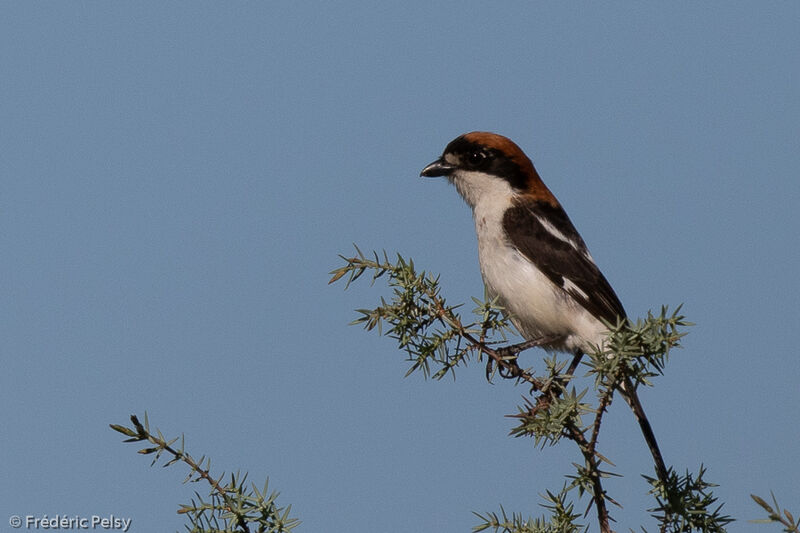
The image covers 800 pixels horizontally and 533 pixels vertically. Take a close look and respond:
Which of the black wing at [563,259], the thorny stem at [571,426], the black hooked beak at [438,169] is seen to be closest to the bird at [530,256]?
the black wing at [563,259]

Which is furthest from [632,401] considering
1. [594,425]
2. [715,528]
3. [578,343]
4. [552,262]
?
[594,425]

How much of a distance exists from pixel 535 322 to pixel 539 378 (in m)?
1.72

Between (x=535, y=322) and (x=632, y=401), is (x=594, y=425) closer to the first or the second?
(x=632, y=401)

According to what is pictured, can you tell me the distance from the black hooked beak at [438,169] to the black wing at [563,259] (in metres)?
0.64

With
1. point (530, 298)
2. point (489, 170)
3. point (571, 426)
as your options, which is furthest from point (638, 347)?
point (489, 170)

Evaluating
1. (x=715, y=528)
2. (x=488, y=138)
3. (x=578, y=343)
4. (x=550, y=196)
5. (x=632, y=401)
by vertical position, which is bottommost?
(x=715, y=528)

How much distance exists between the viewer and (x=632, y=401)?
444 cm

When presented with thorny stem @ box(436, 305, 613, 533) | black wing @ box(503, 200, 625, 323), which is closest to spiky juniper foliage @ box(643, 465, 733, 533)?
thorny stem @ box(436, 305, 613, 533)

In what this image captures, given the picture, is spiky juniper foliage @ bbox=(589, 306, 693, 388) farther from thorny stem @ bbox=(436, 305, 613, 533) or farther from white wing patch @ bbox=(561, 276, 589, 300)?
white wing patch @ bbox=(561, 276, 589, 300)

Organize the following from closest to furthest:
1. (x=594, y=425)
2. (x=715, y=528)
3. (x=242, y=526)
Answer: (x=242, y=526)
(x=594, y=425)
(x=715, y=528)

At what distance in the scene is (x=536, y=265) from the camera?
5.16m

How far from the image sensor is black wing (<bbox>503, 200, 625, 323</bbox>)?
5.11 m

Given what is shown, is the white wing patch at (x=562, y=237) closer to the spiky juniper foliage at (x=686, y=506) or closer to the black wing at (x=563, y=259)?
the black wing at (x=563, y=259)

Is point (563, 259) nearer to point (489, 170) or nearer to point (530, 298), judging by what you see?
point (530, 298)
